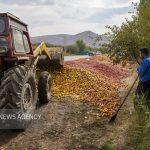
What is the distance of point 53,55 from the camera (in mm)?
15250

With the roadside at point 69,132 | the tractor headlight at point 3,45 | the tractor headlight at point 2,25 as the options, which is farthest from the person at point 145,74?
the tractor headlight at point 2,25

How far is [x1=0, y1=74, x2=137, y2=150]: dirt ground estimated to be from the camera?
24.2 ft

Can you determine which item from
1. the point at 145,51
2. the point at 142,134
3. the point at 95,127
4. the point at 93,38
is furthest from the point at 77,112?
the point at 93,38

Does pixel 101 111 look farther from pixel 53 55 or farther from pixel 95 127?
pixel 53 55

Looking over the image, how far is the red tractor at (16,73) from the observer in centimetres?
743

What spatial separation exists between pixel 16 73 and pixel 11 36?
1.21 meters

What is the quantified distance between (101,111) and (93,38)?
6.75 metres

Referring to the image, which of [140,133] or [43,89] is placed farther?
[43,89]

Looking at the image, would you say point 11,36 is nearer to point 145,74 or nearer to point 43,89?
point 43,89

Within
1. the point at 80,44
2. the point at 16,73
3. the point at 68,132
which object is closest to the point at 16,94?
the point at 16,73

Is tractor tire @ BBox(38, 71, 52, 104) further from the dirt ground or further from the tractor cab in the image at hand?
the tractor cab

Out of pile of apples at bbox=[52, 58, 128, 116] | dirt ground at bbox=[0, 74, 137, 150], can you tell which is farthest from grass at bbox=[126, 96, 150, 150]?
pile of apples at bbox=[52, 58, 128, 116]

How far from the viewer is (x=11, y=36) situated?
28.0ft

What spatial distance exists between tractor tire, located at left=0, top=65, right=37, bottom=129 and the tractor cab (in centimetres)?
50
